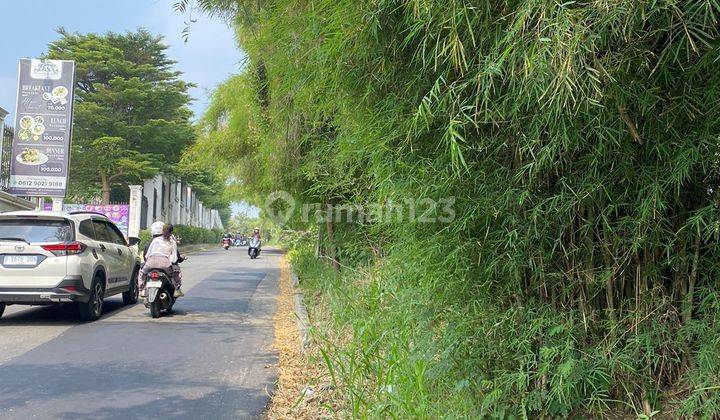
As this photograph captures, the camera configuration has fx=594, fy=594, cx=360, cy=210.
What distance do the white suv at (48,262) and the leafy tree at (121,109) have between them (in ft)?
84.9

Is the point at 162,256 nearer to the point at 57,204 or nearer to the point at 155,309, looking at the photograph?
the point at 155,309

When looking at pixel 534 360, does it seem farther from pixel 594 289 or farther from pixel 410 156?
pixel 410 156

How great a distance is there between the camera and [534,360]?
3021mm

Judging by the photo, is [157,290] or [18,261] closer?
[18,261]

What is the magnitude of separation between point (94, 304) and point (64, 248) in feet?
3.28

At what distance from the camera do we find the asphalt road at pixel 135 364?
4.61m

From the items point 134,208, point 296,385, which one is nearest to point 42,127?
point 296,385

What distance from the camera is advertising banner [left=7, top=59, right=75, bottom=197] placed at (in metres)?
15.5

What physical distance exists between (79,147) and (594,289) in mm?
34821

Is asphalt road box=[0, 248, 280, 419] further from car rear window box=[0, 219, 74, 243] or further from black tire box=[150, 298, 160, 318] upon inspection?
car rear window box=[0, 219, 74, 243]

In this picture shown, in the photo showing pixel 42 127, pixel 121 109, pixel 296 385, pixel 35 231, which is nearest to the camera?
pixel 296 385

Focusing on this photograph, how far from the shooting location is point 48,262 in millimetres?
7977

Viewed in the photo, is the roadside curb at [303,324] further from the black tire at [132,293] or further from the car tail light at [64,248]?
the car tail light at [64,248]

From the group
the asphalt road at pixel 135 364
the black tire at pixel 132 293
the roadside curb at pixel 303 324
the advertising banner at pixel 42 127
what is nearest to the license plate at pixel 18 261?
the asphalt road at pixel 135 364
